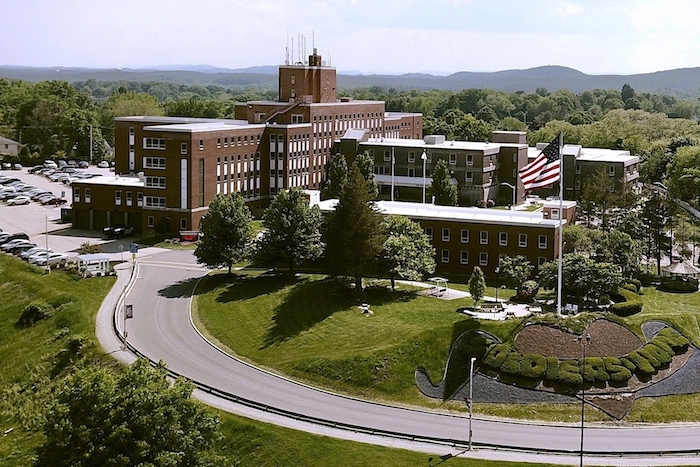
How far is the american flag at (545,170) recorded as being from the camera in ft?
207

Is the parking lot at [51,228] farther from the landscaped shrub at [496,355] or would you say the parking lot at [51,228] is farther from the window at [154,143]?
the landscaped shrub at [496,355]

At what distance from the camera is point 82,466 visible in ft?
140

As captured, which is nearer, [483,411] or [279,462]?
[279,462]

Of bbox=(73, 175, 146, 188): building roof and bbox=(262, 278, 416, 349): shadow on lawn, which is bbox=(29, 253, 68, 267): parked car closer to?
bbox=(73, 175, 146, 188): building roof

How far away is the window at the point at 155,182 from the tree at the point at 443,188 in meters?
32.4

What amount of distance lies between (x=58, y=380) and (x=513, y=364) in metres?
30.7

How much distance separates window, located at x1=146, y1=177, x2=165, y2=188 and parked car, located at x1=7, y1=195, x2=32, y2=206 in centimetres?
2810

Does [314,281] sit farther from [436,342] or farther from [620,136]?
[620,136]

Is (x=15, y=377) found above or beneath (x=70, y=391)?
beneath

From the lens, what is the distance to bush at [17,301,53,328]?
7431 centimetres

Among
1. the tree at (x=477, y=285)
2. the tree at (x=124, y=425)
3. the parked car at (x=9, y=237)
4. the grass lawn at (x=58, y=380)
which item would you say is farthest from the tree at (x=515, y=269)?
the parked car at (x=9, y=237)

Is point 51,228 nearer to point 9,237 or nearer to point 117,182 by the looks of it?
point 9,237

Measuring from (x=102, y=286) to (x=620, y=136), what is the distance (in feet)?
346

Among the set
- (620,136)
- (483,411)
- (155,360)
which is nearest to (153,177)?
(155,360)
